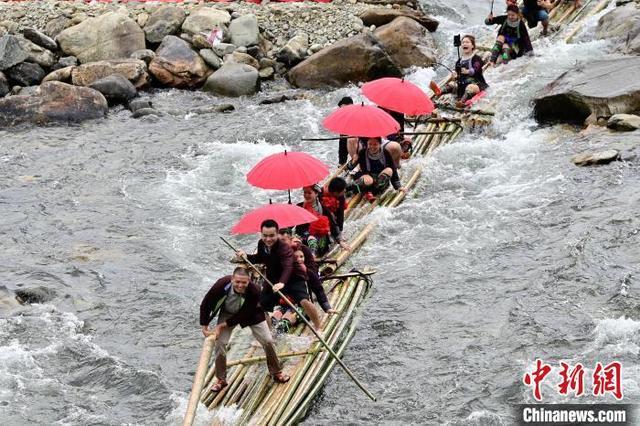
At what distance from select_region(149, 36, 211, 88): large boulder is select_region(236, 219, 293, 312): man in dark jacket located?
1161cm

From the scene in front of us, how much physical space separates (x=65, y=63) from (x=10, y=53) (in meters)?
1.20

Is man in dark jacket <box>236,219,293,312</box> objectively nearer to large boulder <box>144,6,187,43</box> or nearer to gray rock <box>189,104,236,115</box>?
gray rock <box>189,104,236,115</box>

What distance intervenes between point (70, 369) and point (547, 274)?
5.92 metres

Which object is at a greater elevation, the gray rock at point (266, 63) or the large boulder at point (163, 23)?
the large boulder at point (163, 23)

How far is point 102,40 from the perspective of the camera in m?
21.0

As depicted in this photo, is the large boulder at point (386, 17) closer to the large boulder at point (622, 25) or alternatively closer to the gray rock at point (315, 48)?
the gray rock at point (315, 48)

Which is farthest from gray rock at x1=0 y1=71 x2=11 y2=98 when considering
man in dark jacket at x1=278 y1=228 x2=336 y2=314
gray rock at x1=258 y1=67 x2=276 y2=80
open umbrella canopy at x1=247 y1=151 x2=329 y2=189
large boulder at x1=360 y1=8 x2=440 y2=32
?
man in dark jacket at x1=278 y1=228 x2=336 y2=314

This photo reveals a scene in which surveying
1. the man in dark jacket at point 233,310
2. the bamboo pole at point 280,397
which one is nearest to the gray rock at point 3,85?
the man in dark jacket at point 233,310

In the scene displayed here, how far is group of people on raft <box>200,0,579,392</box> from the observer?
28.3 ft

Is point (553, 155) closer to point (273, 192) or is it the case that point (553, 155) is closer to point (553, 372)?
point (273, 192)

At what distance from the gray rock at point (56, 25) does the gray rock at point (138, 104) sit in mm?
3772

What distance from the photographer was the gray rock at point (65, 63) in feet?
67.2

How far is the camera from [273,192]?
15258mm

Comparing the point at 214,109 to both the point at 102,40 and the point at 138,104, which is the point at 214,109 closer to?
the point at 138,104
